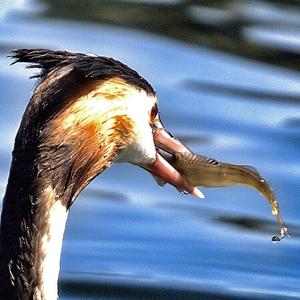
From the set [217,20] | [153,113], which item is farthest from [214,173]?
[217,20]

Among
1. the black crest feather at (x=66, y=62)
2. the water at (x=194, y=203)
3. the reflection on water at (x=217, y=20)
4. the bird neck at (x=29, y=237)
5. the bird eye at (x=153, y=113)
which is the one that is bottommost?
the water at (x=194, y=203)

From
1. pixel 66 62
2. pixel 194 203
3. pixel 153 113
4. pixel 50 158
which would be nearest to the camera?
pixel 50 158

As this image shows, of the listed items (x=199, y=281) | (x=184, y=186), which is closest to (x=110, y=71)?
(x=184, y=186)

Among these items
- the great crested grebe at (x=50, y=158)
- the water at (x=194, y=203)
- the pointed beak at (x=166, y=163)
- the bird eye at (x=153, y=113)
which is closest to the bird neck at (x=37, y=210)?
the great crested grebe at (x=50, y=158)

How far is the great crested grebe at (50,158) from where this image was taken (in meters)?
5.98

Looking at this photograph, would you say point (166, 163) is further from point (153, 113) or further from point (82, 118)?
point (82, 118)

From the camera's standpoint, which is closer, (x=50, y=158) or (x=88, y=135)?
(x=50, y=158)

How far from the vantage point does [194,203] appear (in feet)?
28.9

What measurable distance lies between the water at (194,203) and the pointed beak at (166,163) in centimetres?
140

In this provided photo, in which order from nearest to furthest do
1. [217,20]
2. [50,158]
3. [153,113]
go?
[50,158] → [153,113] → [217,20]

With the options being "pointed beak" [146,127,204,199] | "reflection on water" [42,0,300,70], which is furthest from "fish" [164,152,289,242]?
"reflection on water" [42,0,300,70]

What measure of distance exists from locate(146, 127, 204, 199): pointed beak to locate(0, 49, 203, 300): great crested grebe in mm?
404

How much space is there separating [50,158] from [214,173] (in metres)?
0.96

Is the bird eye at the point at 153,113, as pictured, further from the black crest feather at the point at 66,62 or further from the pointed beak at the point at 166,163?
the black crest feather at the point at 66,62
